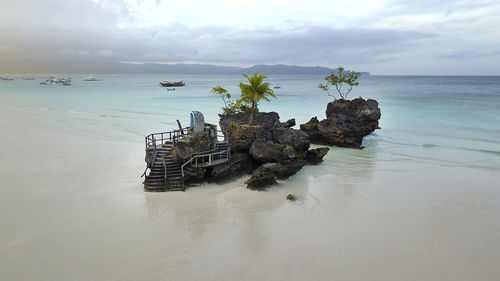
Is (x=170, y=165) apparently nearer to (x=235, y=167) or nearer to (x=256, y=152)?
(x=235, y=167)

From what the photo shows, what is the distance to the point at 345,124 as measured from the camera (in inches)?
1257

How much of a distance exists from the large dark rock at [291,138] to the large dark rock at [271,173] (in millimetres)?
1865

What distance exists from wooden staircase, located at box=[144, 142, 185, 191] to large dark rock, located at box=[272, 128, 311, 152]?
795 cm

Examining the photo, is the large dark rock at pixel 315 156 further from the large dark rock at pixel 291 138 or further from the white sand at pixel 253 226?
the large dark rock at pixel 291 138

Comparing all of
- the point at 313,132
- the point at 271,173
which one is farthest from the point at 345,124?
the point at 271,173

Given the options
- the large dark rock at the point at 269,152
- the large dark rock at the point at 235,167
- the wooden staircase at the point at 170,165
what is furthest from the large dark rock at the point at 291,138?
the wooden staircase at the point at 170,165

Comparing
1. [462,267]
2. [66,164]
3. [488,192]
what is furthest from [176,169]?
[488,192]

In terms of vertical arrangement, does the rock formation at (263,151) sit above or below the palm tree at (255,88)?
below

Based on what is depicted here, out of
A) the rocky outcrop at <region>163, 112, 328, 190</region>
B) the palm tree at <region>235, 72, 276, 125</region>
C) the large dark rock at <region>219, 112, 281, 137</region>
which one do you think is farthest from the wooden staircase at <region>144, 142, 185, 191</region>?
the palm tree at <region>235, 72, 276, 125</region>

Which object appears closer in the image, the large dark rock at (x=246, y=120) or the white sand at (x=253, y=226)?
the white sand at (x=253, y=226)

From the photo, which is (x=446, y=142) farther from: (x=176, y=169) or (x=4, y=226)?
(x=4, y=226)

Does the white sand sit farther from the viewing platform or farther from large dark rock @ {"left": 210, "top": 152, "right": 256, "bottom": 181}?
the viewing platform

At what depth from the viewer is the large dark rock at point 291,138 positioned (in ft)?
75.3

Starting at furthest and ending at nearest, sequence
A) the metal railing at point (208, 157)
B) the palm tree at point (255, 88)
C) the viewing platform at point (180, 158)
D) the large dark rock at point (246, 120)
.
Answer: the large dark rock at point (246, 120)
the palm tree at point (255, 88)
the metal railing at point (208, 157)
the viewing platform at point (180, 158)
